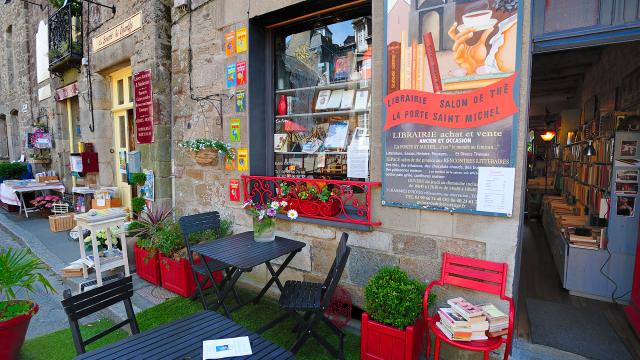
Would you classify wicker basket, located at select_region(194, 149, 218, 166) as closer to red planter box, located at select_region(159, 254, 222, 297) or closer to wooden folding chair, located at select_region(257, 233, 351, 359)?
red planter box, located at select_region(159, 254, 222, 297)

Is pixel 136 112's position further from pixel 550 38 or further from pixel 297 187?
pixel 550 38

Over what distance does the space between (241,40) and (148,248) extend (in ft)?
8.46

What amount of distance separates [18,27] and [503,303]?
1285cm

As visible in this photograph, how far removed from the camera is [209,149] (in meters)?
3.81

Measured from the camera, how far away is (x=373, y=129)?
2799mm

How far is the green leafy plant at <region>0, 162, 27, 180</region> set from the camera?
28.0ft

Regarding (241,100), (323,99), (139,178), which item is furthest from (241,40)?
(139,178)

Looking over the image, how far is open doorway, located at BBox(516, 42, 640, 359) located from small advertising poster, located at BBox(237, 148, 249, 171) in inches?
118

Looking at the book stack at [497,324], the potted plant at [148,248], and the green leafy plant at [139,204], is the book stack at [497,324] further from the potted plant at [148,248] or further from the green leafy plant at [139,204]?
the green leafy plant at [139,204]

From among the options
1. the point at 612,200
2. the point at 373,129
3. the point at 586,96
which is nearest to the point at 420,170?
the point at 373,129

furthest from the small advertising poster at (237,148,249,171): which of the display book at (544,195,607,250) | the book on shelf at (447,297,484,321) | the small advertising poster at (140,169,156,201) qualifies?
the display book at (544,195,607,250)

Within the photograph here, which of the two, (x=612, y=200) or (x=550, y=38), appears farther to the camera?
(x=612, y=200)

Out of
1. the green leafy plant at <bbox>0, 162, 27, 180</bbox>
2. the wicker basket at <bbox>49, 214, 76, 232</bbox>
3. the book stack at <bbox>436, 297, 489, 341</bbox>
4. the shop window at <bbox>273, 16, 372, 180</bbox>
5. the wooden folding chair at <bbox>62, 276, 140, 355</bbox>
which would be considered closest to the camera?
the wooden folding chair at <bbox>62, 276, 140, 355</bbox>

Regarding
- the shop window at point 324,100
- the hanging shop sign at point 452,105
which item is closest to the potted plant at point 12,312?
the shop window at point 324,100
